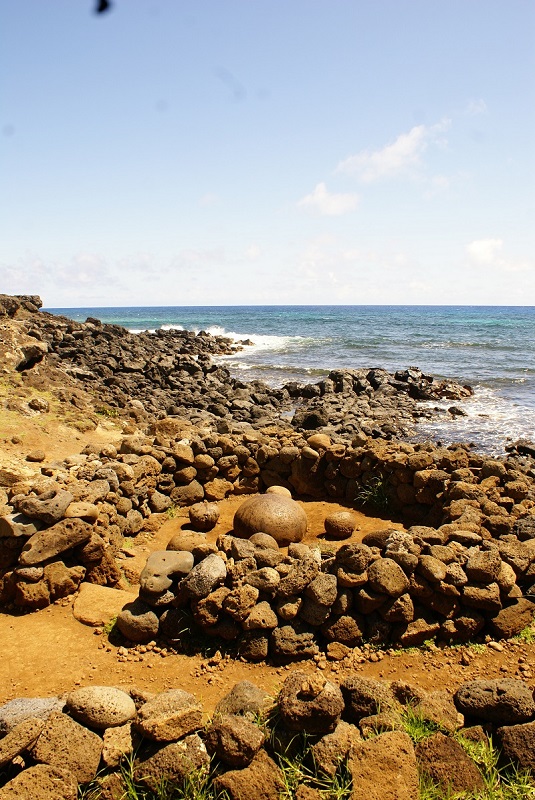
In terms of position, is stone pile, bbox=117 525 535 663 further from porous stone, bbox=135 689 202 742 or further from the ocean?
the ocean

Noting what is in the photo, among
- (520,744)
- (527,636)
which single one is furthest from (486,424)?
(520,744)

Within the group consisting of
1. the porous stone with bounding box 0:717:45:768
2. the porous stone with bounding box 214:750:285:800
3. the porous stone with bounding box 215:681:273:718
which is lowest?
the porous stone with bounding box 214:750:285:800

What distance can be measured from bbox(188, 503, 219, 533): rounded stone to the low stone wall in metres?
0.79

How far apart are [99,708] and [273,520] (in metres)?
4.73

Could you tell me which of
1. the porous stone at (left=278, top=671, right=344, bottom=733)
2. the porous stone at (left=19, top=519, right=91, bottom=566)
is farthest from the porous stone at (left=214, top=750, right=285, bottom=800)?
the porous stone at (left=19, top=519, right=91, bottom=566)

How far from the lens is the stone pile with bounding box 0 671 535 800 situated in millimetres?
4055

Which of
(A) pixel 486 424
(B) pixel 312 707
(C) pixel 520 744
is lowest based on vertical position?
(A) pixel 486 424

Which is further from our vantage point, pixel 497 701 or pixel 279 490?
pixel 279 490

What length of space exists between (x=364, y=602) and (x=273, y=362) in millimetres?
28813

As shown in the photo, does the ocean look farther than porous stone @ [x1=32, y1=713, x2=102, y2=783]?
Yes

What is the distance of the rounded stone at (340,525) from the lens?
899 centimetres

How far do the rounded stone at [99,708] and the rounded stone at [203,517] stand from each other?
200 inches

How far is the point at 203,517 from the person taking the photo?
9.71 metres

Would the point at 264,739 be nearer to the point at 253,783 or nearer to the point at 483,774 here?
the point at 253,783
